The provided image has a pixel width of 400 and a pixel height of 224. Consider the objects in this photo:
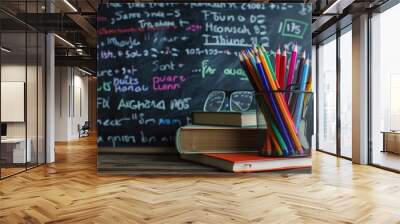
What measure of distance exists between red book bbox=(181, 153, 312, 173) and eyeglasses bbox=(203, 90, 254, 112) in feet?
1.71

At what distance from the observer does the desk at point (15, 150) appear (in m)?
3.99

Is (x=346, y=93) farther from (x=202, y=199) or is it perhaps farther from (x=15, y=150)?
(x=15, y=150)

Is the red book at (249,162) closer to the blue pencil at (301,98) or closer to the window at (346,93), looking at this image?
the blue pencil at (301,98)

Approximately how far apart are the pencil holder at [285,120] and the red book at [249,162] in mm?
59

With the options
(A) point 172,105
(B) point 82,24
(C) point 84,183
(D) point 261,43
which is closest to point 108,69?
(A) point 172,105

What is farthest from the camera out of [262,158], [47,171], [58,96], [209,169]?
[58,96]

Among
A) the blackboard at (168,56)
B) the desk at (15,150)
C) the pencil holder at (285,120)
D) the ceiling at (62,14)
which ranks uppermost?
the ceiling at (62,14)

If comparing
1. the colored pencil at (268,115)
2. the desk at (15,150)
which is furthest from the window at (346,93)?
the desk at (15,150)

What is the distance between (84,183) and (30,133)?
77.4 inches

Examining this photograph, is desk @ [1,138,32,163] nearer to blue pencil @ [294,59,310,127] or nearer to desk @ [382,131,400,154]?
blue pencil @ [294,59,310,127]

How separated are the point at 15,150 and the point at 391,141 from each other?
4.18 metres

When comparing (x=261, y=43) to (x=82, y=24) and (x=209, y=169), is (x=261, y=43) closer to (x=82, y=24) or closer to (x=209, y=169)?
(x=209, y=169)

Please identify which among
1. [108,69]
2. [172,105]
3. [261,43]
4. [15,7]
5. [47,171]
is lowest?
[47,171]

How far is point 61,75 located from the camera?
10438 mm
